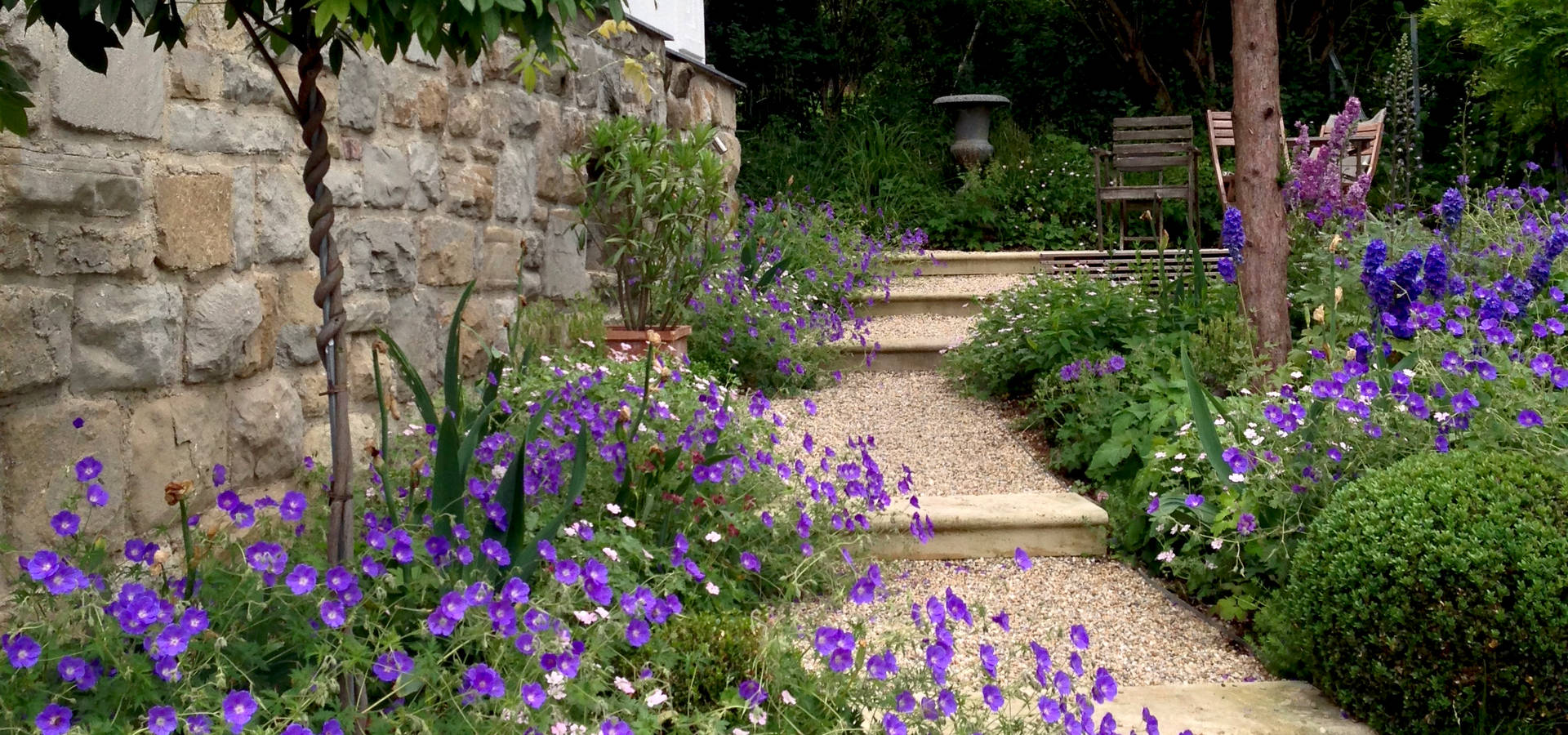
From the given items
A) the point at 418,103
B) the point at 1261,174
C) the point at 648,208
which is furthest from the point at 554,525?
the point at 1261,174

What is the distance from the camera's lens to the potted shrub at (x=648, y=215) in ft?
14.2

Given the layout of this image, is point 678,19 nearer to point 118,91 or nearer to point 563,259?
point 563,259

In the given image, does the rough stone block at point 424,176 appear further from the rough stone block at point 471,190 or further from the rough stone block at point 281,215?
the rough stone block at point 281,215

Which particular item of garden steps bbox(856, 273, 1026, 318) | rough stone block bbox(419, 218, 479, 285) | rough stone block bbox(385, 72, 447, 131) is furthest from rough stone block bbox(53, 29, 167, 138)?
garden steps bbox(856, 273, 1026, 318)

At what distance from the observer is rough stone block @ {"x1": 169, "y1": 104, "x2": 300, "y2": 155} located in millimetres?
2285

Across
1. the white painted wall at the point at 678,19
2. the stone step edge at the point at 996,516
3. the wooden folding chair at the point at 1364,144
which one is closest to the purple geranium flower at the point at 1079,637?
the stone step edge at the point at 996,516

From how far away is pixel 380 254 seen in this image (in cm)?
303

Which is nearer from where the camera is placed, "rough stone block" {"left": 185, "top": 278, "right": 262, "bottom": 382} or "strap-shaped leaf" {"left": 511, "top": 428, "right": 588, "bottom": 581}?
"strap-shaped leaf" {"left": 511, "top": 428, "right": 588, "bottom": 581}

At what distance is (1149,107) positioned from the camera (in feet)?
34.8

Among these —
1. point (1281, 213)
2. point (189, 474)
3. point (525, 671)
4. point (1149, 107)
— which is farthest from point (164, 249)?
point (1149, 107)

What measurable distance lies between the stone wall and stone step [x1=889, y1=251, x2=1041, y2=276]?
412cm

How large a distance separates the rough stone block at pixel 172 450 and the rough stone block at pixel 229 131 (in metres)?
0.49

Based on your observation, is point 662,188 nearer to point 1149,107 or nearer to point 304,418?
point 304,418

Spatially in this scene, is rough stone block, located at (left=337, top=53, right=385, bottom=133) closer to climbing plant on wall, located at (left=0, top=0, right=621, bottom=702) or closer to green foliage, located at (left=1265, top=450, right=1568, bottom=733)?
climbing plant on wall, located at (left=0, top=0, right=621, bottom=702)
